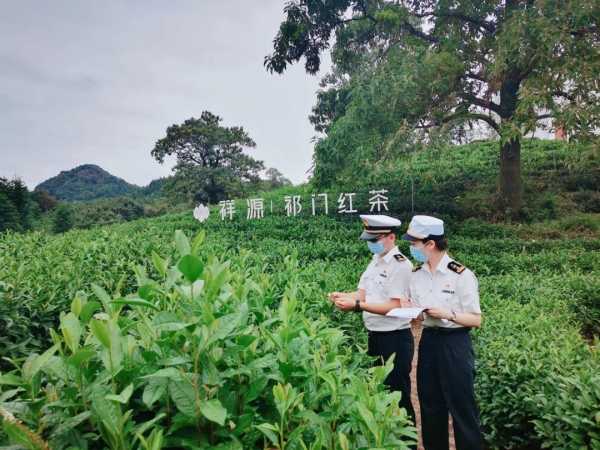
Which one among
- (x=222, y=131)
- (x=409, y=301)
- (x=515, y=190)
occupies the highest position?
(x=222, y=131)

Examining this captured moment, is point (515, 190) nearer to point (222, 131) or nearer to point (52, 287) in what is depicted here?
point (52, 287)

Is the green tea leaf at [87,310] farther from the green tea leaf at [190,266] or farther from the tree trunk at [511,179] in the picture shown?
the tree trunk at [511,179]

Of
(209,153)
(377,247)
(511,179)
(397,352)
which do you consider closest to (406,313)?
(397,352)

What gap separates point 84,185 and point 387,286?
17268 mm

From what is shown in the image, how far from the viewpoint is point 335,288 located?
9.50 ft

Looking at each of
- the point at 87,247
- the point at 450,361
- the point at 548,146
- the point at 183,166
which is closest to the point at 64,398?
the point at 450,361

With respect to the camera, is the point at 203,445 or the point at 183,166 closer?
the point at 203,445

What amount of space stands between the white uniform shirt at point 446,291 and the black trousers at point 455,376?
77mm

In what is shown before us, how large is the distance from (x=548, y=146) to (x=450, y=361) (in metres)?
12.5

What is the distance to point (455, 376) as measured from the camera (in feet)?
7.48

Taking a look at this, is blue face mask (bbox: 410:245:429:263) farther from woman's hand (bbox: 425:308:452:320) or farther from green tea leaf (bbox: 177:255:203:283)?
green tea leaf (bbox: 177:255:203:283)

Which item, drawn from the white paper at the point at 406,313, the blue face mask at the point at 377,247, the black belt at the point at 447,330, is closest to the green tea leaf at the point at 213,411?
the white paper at the point at 406,313

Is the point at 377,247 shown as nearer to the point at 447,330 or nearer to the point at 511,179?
the point at 447,330

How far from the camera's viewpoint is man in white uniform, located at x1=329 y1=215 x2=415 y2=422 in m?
2.46
